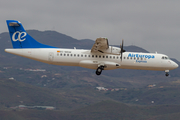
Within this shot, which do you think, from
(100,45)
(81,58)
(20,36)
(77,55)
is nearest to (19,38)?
(20,36)

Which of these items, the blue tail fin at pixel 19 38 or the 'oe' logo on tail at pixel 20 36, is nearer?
the blue tail fin at pixel 19 38

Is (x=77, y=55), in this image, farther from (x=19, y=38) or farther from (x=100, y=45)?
(x=19, y=38)

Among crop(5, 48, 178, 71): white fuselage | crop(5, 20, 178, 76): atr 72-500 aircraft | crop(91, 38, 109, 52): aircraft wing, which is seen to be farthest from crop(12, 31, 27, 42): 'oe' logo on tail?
crop(91, 38, 109, 52): aircraft wing

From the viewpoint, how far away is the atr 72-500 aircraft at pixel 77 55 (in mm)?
50406

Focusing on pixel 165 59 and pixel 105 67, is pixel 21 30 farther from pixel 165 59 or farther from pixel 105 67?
pixel 165 59

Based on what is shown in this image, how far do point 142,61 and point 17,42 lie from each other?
2195 centimetres

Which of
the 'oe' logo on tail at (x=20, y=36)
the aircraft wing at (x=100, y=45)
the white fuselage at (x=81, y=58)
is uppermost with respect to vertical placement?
the 'oe' logo on tail at (x=20, y=36)

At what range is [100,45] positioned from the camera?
48594mm

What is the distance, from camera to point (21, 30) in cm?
5153

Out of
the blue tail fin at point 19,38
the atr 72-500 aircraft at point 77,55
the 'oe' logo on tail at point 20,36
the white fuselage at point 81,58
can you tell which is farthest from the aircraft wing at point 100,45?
the 'oe' logo on tail at point 20,36

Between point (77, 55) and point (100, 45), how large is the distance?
15.2ft

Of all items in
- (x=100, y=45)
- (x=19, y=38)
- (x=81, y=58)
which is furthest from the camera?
(x=19, y=38)

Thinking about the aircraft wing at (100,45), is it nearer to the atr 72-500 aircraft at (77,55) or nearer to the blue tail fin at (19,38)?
the atr 72-500 aircraft at (77,55)

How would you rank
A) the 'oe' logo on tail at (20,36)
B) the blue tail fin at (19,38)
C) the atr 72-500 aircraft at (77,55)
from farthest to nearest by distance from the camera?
the 'oe' logo on tail at (20,36)
the blue tail fin at (19,38)
the atr 72-500 aircraft at (77,55)
